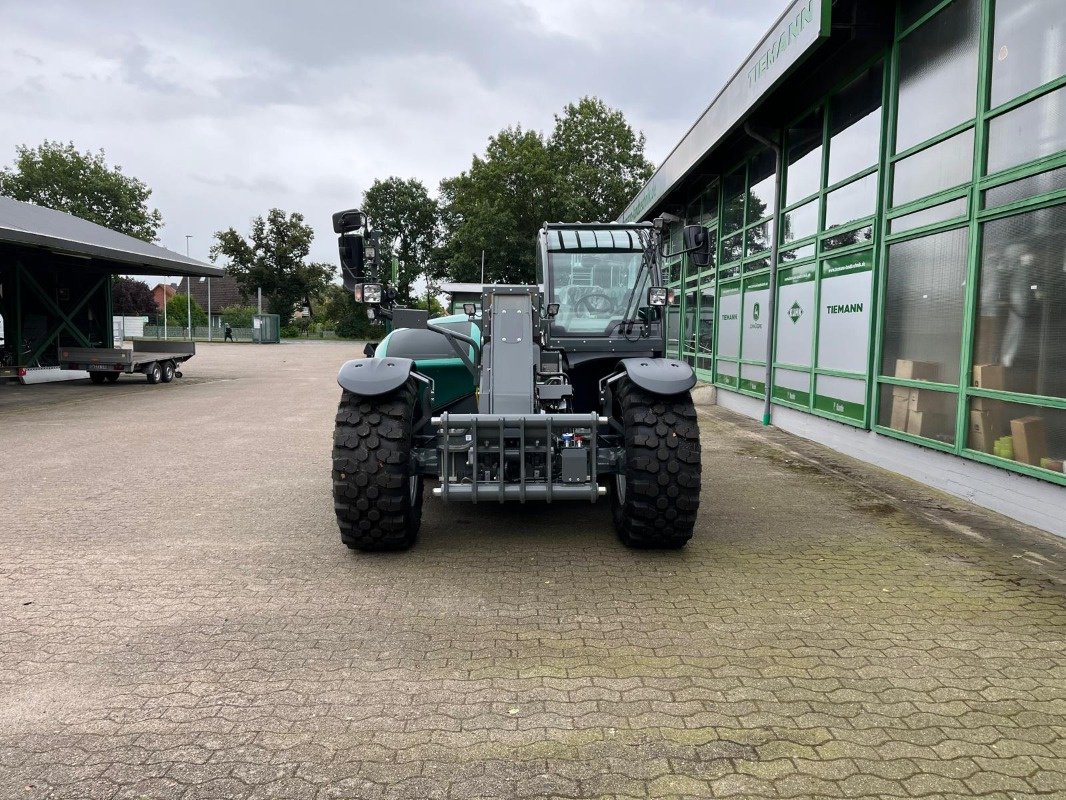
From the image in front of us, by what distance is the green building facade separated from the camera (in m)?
5.71

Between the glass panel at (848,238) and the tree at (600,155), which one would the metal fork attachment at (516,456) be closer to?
the glass panel at (848,238)

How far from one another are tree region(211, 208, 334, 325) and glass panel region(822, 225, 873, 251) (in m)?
58.0

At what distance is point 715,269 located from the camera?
1472cm

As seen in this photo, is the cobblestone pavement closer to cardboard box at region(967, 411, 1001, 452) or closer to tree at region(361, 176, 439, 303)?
cardboard box at region(967, 411, 1001, 452)

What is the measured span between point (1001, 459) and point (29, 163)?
67.8 meters

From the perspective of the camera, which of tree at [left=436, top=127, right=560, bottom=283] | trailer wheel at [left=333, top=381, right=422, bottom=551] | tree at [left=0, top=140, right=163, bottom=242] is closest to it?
trailer wheel at [left=333, top=381, right=422, bottom=551]

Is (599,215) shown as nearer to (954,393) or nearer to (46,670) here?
(954,393)

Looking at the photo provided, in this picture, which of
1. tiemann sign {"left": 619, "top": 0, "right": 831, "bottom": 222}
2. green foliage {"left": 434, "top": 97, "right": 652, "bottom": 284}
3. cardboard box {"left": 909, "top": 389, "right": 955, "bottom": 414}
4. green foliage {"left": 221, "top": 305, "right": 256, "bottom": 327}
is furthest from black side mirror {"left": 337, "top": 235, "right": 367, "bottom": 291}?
green foliage {"left": 221, "top": 305, "right": 256, "bottom": 327}

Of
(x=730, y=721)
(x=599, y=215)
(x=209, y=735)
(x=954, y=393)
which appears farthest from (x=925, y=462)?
(x=599, y=215)

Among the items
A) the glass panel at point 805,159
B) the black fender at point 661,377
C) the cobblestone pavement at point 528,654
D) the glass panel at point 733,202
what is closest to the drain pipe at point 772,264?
the glass panel at point 805,159

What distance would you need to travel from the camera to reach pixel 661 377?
4902mm

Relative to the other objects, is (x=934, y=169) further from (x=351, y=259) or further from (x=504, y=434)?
(x=351, y=259)

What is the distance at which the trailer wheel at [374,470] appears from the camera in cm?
469

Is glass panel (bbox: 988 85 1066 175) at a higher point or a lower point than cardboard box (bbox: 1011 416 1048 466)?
higher
